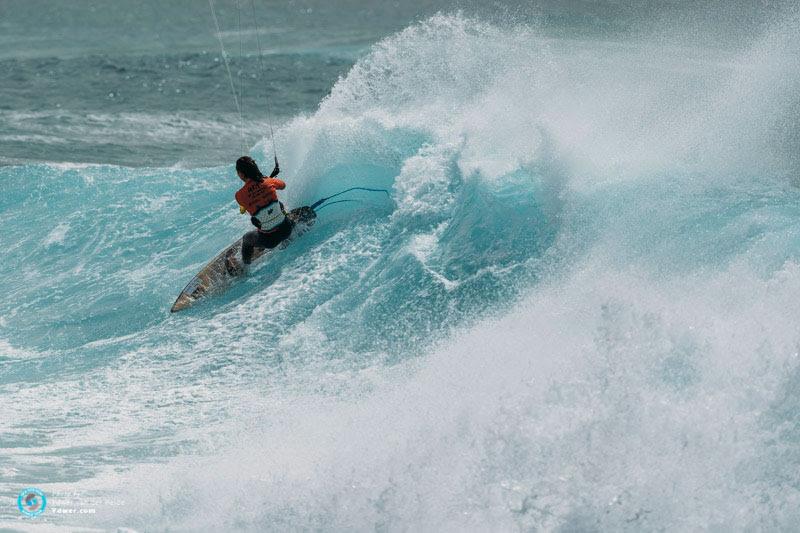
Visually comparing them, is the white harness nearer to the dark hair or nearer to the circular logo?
the dark hair

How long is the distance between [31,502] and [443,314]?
429 centimetres

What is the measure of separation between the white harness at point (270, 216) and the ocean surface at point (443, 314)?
1.78ft

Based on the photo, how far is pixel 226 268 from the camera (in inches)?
423

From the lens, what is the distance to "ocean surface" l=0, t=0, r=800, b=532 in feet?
20.2

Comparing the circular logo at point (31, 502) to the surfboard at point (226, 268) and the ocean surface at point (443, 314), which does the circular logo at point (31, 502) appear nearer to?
the ocean surface at point (443, 314)

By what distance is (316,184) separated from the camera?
11945 millimetres

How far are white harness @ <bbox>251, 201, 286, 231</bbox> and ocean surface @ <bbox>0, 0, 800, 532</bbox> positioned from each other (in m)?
0.54

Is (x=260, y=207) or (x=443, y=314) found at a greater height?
(x=260, y=207)

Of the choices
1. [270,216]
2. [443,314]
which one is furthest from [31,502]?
[270,216]

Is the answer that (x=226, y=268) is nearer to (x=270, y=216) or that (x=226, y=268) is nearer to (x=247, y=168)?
(x=270, y=216)

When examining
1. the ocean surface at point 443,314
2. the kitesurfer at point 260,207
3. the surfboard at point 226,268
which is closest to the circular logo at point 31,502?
the ocean surface at point 443,314

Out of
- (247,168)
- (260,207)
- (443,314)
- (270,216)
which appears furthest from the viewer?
(270,216)

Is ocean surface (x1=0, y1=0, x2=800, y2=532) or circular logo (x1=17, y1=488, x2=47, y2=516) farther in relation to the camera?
circular logo (x1=17, y1=488, x2=47, y2=516)

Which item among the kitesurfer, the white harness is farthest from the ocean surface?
the white harness
